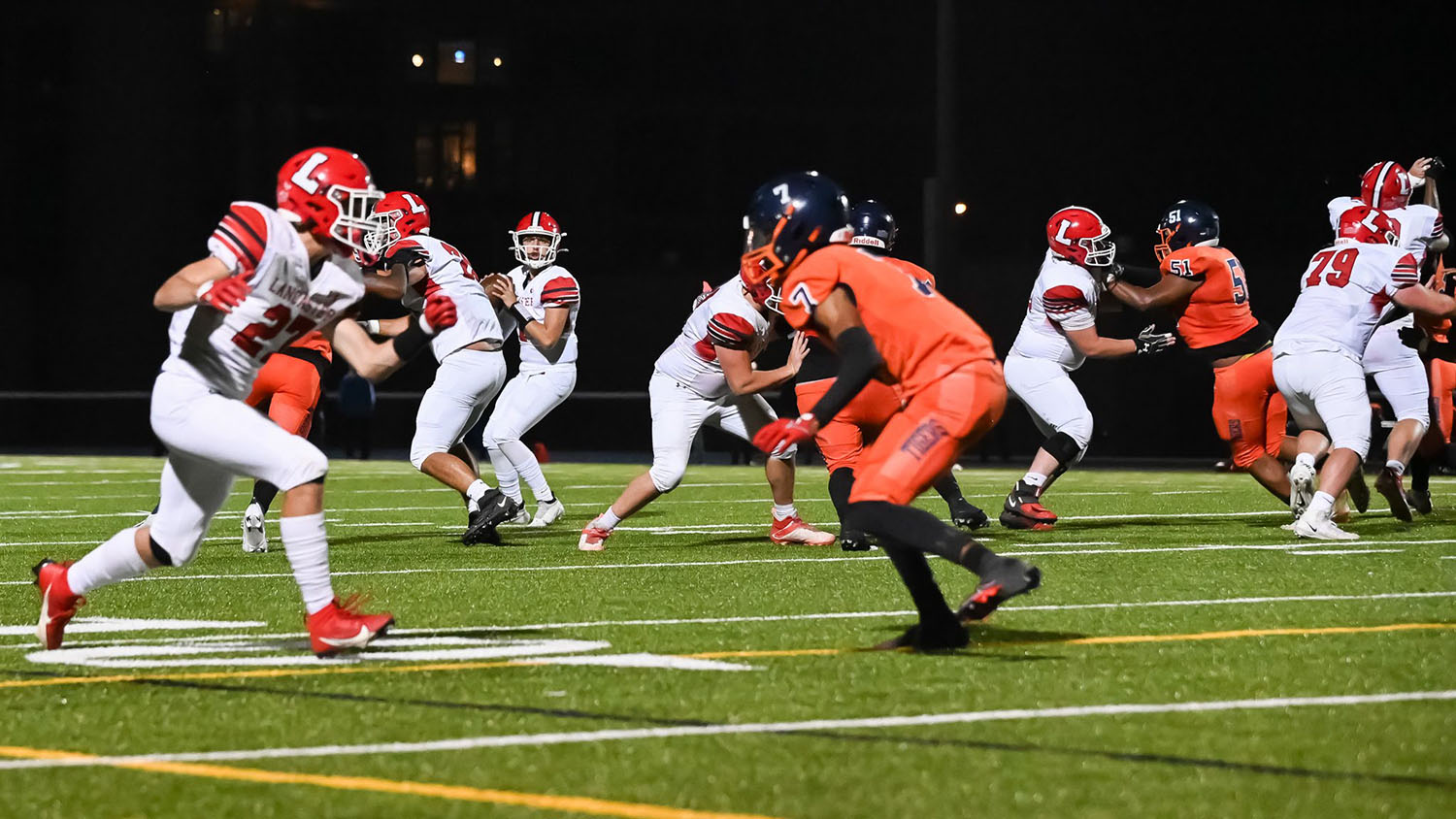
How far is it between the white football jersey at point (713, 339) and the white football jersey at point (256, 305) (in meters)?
4.21

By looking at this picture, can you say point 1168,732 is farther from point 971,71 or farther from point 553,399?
point 971,71

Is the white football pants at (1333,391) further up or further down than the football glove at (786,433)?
further down

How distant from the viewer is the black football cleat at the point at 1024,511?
1278 cm

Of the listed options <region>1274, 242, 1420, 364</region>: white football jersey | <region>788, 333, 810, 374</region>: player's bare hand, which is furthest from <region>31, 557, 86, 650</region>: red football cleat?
<region>1274, 242, 1420, 364</region>: white football jersey

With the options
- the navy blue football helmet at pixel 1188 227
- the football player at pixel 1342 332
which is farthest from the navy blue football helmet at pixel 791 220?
the navy blue football helmet at pixel 1188 227

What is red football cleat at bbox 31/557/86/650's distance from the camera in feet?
22.9

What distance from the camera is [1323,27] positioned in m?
28.5

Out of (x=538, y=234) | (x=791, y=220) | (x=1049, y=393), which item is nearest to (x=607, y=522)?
(x=538, y=234)

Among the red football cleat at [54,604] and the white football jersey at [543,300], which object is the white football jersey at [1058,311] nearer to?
the white football jersey at [543,300]

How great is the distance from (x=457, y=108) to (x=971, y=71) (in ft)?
27.2

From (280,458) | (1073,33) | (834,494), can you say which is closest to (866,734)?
(280,458)

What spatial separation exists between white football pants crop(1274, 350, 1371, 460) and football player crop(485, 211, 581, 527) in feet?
14.7

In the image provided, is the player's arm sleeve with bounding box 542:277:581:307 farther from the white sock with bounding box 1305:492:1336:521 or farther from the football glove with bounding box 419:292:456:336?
the football glove with bounding box 419:292:456:336

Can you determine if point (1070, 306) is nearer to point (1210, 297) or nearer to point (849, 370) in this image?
point (1210, 297)
